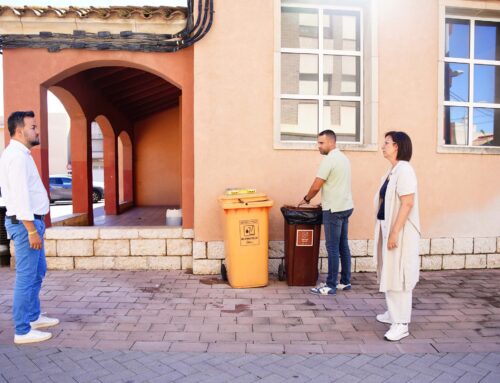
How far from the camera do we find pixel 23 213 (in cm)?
347

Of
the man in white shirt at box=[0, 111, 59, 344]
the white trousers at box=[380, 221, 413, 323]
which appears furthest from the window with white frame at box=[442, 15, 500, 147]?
the man in white shirt at box=[0, 111, 59, 344]

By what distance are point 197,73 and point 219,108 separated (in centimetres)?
60

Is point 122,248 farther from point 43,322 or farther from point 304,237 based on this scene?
point 304,237

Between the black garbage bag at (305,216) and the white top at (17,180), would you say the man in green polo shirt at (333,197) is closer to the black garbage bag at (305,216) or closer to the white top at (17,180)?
the black garbage bag at (305,216)

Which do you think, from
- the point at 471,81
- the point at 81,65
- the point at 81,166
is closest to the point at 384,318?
→ the point at 471,81

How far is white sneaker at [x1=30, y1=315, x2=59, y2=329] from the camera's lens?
3928 mm

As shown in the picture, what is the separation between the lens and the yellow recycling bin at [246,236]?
514 cm

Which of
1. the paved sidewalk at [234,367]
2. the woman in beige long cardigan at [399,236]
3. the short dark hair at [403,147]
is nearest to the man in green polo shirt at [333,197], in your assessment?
the woman in beige long cardigan at [399,236]

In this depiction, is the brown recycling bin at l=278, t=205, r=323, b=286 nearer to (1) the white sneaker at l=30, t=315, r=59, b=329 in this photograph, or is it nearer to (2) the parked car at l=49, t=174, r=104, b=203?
(1) the white sneaker at l=30, t=315, r=59, b=329

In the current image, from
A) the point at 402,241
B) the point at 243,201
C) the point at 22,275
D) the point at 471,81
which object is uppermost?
the point at 471,81

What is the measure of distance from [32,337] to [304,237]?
127 inches

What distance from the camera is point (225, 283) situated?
547 cm

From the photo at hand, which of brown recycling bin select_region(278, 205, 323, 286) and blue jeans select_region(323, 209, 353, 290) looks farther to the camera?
brown recycling bin select_region(278, 205, 323, 286)

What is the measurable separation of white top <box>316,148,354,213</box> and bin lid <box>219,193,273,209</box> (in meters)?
0.78
